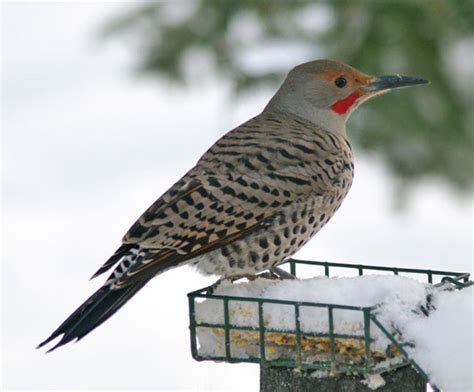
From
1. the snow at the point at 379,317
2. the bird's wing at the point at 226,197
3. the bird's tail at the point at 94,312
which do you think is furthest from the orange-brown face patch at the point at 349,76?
the bird's tail at the point at 94,312

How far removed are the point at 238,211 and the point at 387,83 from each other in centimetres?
107

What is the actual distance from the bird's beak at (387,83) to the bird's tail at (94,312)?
1.55 metres

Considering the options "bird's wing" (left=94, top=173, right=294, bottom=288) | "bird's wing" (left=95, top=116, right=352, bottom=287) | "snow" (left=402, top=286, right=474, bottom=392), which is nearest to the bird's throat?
"bird's wing" (left=95, top=116, right=352, bottom=287)

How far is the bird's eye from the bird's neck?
114mm

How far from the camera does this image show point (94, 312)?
423cm

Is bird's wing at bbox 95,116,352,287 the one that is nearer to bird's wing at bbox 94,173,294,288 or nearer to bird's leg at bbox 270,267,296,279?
bird's wing at bbox 94,173,294,288

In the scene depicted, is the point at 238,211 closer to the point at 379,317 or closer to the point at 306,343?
the point at 306,343

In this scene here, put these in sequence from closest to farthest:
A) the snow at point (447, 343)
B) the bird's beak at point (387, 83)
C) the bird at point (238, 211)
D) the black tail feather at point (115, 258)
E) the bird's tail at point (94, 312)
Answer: the snow at point (447, 343), the bird's tail at point (94, 312), the bird at point (238, 211), the black tail feather at point (115, 258), the bird's beak at point (387, 83)

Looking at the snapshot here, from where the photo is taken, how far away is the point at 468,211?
10.9 m

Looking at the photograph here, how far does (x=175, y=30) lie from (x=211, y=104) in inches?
233

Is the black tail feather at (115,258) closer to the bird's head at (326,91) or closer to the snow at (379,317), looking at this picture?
the snow at (379,317)

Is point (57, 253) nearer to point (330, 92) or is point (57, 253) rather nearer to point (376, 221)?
point (376, 221)

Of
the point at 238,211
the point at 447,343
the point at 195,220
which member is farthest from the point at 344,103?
the point at 447,343

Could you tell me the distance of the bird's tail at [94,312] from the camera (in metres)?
4.16
